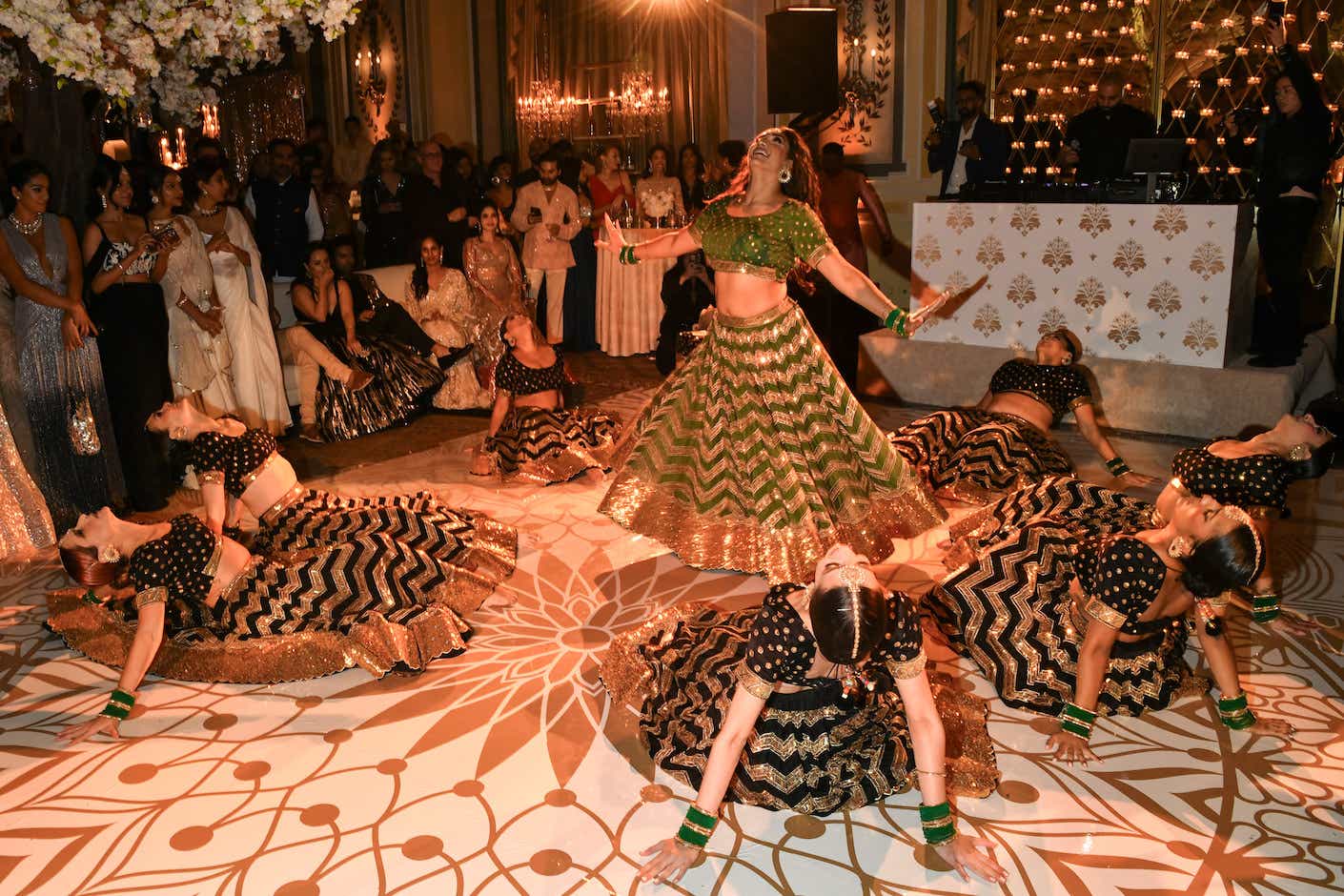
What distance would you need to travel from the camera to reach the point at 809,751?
281 cm

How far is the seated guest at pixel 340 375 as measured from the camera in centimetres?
649

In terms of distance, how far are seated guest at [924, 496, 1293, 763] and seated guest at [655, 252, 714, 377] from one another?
3.97 meters

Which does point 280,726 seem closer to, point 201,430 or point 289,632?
point 289,632

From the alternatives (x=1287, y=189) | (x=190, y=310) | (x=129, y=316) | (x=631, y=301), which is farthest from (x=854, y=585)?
(x=631, y=301)

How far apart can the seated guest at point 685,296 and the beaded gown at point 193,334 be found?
2.80 meters

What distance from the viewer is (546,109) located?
36.9 ft

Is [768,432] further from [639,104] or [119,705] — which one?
[639,104]

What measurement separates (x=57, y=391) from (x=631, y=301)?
4.26 meters

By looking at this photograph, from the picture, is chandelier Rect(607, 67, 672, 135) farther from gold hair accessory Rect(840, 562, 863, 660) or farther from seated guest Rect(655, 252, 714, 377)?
gold hair accessory Rect(840, 562, 863, 660)

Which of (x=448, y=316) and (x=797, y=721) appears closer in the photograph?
(x=797, y=721)

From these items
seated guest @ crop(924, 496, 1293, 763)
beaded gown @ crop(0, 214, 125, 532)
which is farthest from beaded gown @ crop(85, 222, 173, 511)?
seated guest @ crop(924, 496, 1293, 763)

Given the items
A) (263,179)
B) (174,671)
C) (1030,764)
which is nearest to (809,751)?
(1030,764)

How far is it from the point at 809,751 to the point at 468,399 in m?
4.63

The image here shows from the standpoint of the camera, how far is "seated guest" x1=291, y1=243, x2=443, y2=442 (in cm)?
649
